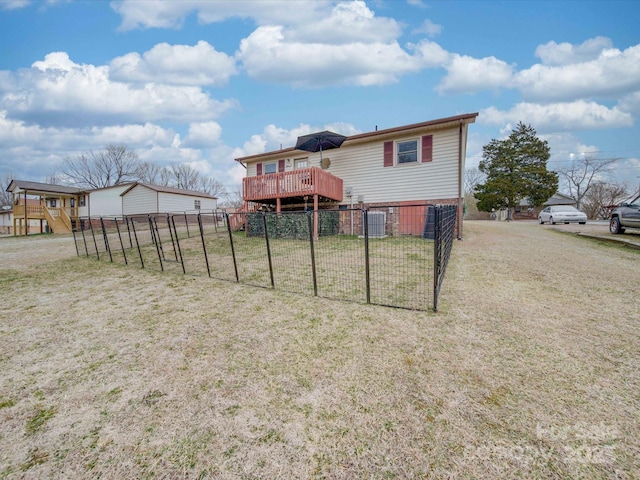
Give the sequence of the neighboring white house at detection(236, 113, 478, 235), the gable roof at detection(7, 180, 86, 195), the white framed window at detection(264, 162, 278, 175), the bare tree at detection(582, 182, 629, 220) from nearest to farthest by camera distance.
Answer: the neighboring white house at detection(236, 113, 478, 235) → the white framed window at detection(264, 162, 278, 175) → the gable roof at detection(7, 180, 86, 195) → the bare tree at detection(582, 182, 629, 220)

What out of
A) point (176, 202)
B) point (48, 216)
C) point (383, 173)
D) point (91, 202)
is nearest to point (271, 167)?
point (383, 173)

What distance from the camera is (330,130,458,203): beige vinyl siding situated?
10484 mm

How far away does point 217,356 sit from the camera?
2.63 metres

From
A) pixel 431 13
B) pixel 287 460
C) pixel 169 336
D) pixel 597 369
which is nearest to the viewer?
pixel 287 460

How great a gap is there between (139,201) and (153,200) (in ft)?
6.14

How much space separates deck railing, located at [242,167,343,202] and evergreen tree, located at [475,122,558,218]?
77.7ft

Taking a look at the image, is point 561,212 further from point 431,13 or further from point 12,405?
point 12,405

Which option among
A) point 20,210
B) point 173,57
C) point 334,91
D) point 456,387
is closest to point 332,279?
point 456,387

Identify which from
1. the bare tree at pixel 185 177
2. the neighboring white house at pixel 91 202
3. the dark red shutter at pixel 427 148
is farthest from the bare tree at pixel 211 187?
the dark red shutter at pixel 427 148

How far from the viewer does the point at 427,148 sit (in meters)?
10.8

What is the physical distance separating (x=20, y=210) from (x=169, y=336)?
27.0 metres

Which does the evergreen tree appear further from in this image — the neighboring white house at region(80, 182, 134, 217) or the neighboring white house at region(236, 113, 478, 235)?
the neighboring white house at region(80, 182, 134, 217)

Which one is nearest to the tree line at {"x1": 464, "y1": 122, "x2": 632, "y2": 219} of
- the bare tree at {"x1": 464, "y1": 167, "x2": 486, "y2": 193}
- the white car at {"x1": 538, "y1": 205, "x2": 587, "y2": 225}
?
the white car at {"x1": 538, "y1": 205, "x2": 587, "y2": 225}

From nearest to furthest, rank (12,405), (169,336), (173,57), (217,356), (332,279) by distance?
(12,405) → (217,356) → (169,336) → (332,279) → (173,57)
